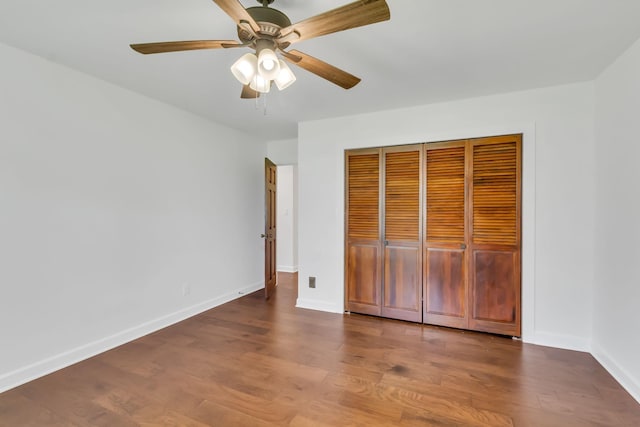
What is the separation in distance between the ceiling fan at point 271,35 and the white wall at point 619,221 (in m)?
2.05

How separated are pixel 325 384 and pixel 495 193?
2305 millimetres

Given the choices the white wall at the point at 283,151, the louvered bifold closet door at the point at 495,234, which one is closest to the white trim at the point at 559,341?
the louvered bifold closet door at the point at 495,234

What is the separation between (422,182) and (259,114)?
2.00 m

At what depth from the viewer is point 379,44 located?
202 centimetres

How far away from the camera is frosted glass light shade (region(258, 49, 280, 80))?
1449 millimetres

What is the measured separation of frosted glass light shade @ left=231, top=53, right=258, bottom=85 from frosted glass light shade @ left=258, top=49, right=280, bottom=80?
7 centimetres

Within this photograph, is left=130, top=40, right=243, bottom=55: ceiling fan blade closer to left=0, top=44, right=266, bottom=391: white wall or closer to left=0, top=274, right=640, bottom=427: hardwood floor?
left=0, top=44, right=266, bottom=391: white wall

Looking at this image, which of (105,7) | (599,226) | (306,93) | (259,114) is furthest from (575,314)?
(105,7)

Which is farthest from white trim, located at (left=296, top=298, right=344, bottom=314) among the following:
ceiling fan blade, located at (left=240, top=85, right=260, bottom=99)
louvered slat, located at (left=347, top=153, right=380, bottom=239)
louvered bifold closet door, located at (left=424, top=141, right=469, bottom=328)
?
ceiling fan blade, located at (left=240, top=85, right=260, bottom=99)

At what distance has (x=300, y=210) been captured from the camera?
151 inches

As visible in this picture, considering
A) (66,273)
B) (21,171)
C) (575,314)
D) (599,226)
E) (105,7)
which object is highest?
(105,7)

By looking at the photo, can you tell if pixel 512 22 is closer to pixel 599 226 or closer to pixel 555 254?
pixel 599 226

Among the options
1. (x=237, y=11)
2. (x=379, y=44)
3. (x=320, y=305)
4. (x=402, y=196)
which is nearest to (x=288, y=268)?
(x=320, y=305)

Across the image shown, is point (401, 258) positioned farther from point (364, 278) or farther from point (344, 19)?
point (344, 19)
